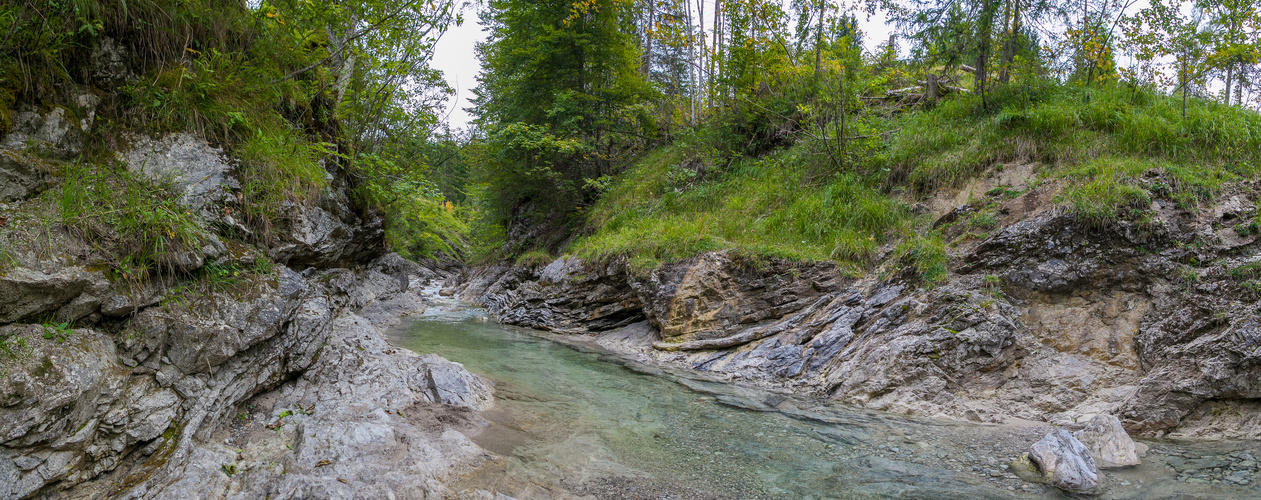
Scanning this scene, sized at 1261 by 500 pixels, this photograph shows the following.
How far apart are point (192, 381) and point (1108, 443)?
753cm

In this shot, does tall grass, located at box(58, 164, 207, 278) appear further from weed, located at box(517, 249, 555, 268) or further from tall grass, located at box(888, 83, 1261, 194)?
weed, located at box(517, 249, 555, 268)

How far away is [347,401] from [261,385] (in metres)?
0.77

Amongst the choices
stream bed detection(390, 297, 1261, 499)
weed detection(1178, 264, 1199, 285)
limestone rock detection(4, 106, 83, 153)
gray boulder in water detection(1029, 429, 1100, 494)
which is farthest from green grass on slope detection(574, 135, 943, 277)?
limestone rock detection(4, 106, 83, 153)

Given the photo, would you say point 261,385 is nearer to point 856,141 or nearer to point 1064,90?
point 856,141

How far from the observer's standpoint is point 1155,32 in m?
9.20

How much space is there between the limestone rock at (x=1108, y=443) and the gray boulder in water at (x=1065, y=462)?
18cm

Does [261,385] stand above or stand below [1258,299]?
below

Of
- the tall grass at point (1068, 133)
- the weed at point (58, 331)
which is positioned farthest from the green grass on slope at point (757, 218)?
the weed at point (58, 331)

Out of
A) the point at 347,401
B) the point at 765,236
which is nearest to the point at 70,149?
the point at 347,401

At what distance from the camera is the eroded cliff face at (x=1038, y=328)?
5.36m

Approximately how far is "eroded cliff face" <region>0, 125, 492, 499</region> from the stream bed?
744 millimetres

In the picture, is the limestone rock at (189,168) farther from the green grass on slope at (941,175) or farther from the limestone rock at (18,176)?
the green grass on slope at (941,175)

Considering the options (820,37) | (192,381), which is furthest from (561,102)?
(192,381)

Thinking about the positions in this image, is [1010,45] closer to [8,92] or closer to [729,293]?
[729,293]
